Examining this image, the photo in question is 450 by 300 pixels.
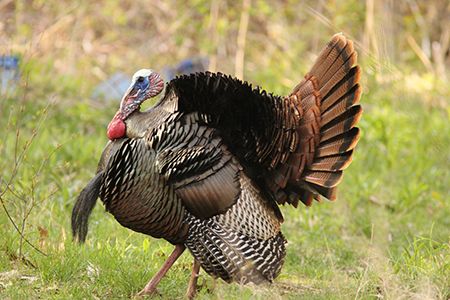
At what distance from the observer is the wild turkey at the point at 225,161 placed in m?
3.17

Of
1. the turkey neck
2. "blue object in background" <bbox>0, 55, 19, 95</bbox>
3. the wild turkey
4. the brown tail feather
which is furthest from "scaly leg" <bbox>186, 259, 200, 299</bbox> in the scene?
"blue object in background" <bbox>0, 55, 19, 95</bbox>

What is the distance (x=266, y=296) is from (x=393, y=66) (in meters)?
1.69

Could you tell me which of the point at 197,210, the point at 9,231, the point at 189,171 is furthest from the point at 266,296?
the point at 9,231

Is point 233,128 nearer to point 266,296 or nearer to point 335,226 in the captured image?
Result: point 266,296

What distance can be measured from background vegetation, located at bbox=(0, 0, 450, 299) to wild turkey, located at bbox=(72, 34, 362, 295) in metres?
0.32

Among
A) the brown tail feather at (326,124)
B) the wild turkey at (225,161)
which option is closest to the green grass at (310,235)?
the wild turkey at (225,161)

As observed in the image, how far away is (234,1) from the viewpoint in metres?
8.02

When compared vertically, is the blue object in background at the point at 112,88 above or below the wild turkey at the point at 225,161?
above

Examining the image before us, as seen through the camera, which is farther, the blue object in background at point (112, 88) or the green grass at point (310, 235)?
the blue object in background at point (112, 88)

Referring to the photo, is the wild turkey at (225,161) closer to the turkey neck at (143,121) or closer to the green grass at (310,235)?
the turkey neck at (143,121)

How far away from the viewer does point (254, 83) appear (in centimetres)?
805

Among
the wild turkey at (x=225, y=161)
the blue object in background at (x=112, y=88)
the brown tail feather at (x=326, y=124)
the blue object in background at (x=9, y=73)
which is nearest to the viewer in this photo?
the wild turkey at (x=225, y=161)

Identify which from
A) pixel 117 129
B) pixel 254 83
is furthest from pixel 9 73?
pixel 254 83

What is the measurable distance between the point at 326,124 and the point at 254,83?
4.78 meters
